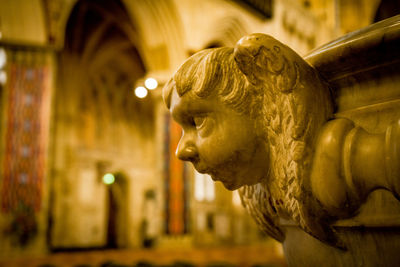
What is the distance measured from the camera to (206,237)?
9602 millimetres

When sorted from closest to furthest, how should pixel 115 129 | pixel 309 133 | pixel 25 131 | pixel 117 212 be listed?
pixel 309 133 < pixel 25 131 < pixel 115 129 < pixel 117 212

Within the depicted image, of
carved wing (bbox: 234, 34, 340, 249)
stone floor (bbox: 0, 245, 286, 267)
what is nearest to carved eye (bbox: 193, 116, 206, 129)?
carved wing (bbox: 234, 34, 340, 249)

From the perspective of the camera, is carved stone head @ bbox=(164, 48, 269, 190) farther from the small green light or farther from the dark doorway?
the dark doorway

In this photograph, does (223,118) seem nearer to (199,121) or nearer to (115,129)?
(199,121)

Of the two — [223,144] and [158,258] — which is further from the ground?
[223,144]

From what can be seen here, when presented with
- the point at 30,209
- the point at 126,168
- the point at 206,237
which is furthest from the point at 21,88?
the point at 126,168

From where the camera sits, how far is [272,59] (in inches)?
31.5

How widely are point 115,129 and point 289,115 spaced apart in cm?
1345

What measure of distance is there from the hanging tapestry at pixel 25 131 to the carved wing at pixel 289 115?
5977 millimetres

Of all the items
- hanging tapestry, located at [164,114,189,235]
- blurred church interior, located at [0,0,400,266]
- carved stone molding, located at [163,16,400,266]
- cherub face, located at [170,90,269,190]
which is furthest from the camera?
hanging tapestry, located at [164,114,189,235]

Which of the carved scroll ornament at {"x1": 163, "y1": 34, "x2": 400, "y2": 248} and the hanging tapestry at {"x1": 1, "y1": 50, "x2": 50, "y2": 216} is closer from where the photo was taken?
the carved scroll ornament at {"x1": 163, "y1": 34, "x2": 400, "y2": 248}

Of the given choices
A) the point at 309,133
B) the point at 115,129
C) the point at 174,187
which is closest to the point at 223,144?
the point at 309,133

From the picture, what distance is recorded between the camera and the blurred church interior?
6.03 m

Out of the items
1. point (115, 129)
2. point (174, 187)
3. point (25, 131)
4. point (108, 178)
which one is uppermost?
point (115, 129)
